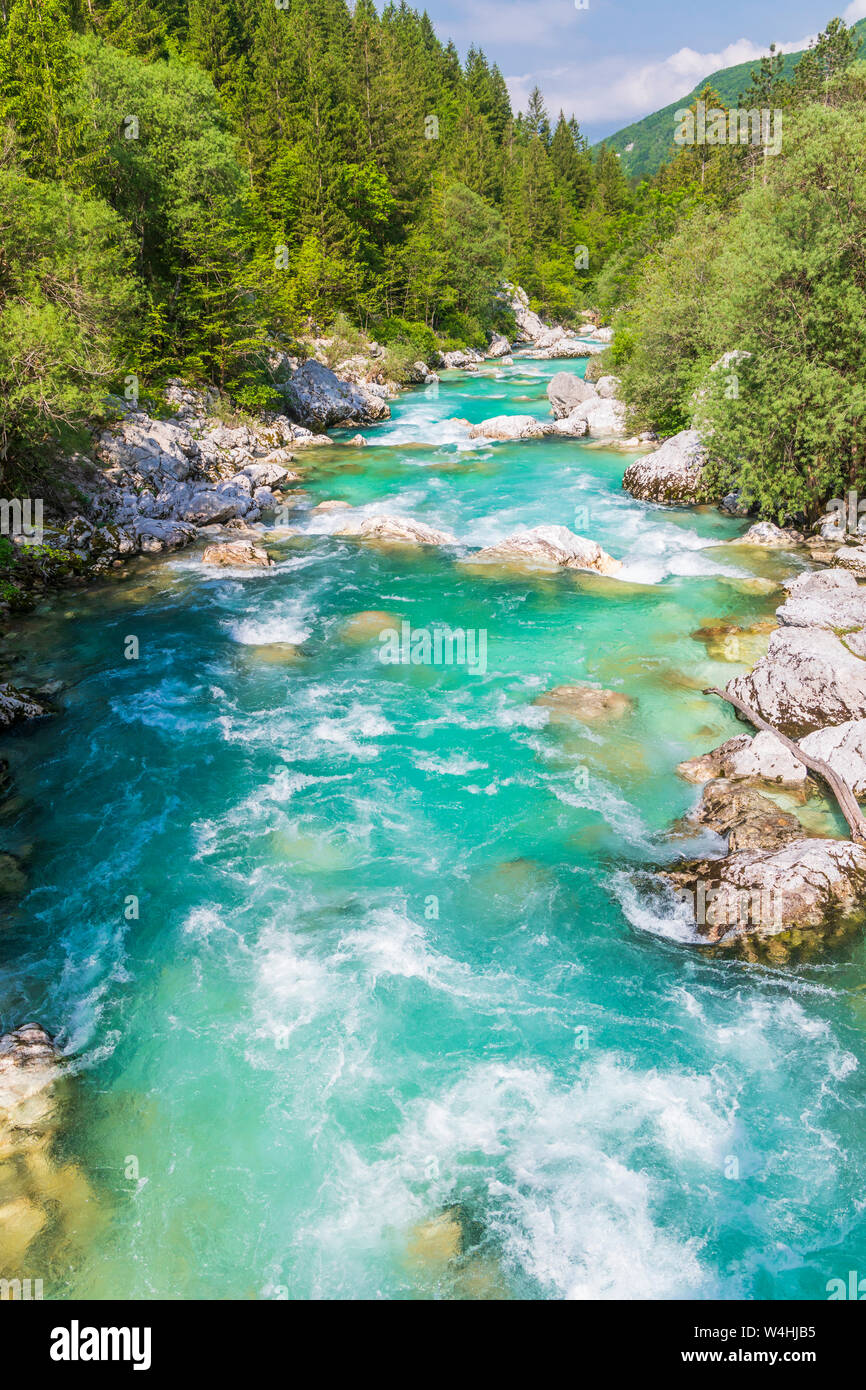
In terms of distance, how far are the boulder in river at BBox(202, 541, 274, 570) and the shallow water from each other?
5614 millimetres

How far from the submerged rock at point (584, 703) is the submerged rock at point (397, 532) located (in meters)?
10.6

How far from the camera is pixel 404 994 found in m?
10.5

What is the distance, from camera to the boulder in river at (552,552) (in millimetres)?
24297

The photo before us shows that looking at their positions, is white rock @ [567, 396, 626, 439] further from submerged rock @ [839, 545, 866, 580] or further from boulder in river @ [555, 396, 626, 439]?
submerged rock @ [839, 545, 866, 580]

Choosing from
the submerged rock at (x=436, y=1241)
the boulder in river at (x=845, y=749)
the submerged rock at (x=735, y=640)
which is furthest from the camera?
the submerged rock at (x=735, y=640)

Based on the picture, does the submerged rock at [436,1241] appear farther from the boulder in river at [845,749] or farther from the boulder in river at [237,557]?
the boulder in river at [237,557]

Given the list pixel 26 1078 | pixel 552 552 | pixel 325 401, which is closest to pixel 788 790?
pixel 26 1078

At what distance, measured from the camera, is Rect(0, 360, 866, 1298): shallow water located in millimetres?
7840

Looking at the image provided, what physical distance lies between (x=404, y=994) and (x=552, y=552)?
17.1 m

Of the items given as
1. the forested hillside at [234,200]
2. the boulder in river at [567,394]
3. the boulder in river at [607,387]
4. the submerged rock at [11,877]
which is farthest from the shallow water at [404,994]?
the boulder in river at [607,387]

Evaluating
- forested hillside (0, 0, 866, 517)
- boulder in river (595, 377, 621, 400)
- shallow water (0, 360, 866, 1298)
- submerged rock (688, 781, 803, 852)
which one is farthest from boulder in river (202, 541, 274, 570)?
boulder in river (595, 377, 621, 400)

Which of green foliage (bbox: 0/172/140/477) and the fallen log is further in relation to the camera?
green foliage (bbox: 0/172/140/477)

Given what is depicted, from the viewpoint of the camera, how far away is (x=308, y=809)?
551 inches

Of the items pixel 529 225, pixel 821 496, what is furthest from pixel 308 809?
pixel 529 225
